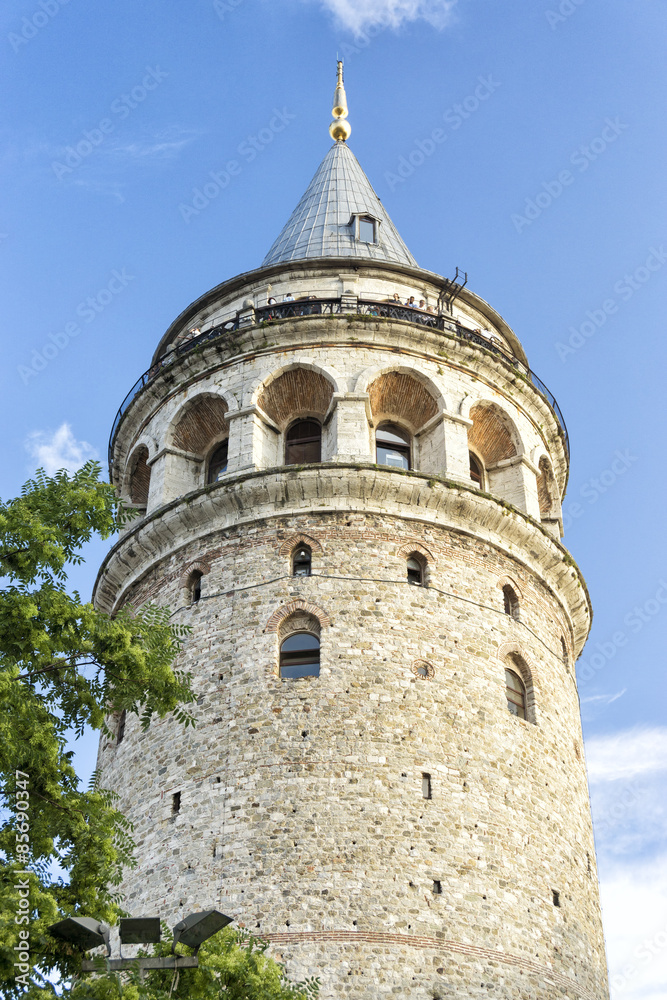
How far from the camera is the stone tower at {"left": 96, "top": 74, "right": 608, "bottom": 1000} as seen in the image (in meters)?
19.5

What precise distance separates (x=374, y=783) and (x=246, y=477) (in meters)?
6.58

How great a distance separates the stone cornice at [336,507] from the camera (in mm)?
24062

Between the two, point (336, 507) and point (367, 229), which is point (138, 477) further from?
point (367, 229)

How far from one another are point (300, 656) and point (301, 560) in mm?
1975

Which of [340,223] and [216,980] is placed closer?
[216,980]

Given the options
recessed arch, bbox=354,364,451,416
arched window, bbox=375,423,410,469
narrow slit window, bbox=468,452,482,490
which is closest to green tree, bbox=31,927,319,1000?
arched window, bbox=375,423,410,469

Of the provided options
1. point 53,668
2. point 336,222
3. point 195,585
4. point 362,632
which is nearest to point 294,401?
point 195,585

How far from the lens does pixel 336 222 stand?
104 ft

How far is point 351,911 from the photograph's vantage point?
1898cm

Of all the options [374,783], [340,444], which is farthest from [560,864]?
[340,444]

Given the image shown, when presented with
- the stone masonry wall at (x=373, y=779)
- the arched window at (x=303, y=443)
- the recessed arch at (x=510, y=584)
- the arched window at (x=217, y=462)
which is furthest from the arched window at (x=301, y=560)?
the arched window at (x=217, y=462)

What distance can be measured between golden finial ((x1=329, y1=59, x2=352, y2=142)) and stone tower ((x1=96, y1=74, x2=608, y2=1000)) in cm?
757

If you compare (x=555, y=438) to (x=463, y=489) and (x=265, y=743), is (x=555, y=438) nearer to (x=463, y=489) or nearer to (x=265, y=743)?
(x=463, y=489)

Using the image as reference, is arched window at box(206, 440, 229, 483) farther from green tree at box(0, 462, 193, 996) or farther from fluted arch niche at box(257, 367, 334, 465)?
green tree at box(0, 462, 193, 996)
